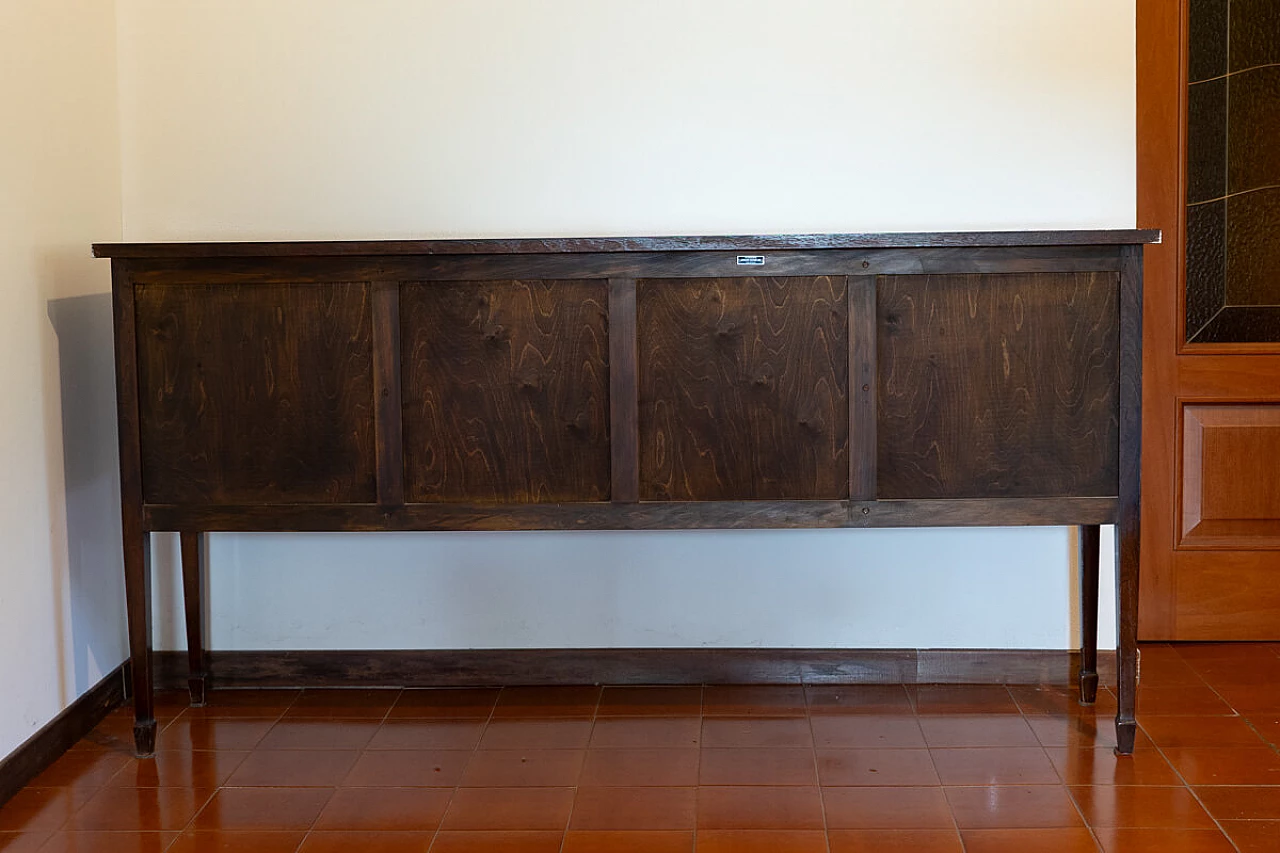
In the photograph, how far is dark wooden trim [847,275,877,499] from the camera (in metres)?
2.59

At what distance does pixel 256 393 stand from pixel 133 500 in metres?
0.35

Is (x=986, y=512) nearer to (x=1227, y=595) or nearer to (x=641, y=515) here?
(x=641, y=515)

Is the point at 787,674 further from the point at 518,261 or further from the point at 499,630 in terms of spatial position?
the point at 518,261

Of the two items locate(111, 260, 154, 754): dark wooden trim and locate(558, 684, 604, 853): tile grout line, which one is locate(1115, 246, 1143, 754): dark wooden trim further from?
locate(111, 260, 154, 754): dark wooden trim

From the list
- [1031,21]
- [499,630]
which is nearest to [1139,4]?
[1031,21]

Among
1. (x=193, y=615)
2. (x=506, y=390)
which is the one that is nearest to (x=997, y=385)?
(x=506, y=390)

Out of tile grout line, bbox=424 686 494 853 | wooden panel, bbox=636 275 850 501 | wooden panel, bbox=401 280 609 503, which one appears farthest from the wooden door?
tile grout line, bbox=424 686 494 853

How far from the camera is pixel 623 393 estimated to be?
2.63 m

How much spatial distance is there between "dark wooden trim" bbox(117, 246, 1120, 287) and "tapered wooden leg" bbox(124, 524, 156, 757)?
576 millimetres

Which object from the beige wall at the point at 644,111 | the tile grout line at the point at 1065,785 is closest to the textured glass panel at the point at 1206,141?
the beige wall at the point at 644,111

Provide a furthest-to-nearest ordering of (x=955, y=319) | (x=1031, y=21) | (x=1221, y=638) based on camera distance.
→ (x=1221, y=638) < (x=1031, y=21) < (x=955, y=319)

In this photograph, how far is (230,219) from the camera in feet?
10.3

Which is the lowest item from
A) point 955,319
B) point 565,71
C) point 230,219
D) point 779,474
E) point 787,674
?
point 787,674

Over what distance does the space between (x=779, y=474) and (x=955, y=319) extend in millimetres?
A: 479
